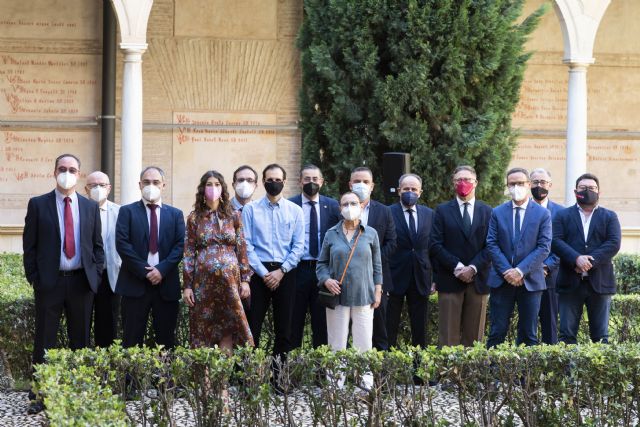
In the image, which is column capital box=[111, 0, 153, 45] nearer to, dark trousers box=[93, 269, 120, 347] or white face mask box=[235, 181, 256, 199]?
white face mask box=[235, 181, 256, 199]

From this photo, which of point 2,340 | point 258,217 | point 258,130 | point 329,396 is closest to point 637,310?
point 258,217

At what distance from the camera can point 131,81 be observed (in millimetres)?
15992

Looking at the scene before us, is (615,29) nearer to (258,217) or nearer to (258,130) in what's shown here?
(258,130)

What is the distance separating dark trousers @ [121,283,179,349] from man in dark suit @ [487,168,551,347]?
258 centimetres

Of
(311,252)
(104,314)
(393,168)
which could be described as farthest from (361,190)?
(393,168)

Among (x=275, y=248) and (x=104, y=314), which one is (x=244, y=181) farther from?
(x=104, y=314)

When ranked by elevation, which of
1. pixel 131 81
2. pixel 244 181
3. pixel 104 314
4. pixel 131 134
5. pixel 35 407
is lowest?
pixel 35 407

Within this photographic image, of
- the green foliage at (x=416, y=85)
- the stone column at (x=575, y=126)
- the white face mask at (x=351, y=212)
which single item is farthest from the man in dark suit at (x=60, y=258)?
the stone column at (x=575, y=126)

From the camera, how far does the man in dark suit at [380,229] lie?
9.20 m

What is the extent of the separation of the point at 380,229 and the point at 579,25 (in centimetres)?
946

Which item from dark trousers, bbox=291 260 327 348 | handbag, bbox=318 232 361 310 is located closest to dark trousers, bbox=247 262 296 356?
dark trousers, bbox=291 260 327 348

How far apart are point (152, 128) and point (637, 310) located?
10215 millimetres

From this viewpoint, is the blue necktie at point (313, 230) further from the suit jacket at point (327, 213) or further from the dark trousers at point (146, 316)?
the dark trousers at point (146, 316)

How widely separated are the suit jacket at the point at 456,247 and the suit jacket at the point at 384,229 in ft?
1.34
